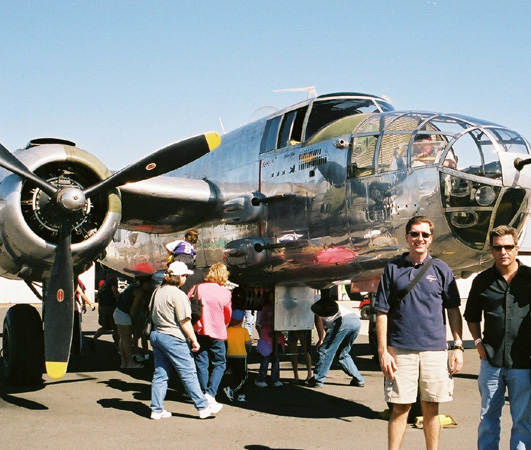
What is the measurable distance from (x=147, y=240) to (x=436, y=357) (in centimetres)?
890

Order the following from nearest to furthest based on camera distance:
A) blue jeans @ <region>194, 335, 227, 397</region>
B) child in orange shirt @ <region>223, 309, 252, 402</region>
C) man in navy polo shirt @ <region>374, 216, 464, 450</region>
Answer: man in navy polo shirt @ <region>374, 216, 464, 450</region>, blue jeans @ <region>194, 335, 227, 397</region>, child in orange shirt @ <region>223, 309, 252, 402</region>

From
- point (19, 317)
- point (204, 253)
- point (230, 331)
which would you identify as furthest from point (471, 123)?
point (19, 317)

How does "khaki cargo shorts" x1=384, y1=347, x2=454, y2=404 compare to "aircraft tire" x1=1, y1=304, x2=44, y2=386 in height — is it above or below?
above

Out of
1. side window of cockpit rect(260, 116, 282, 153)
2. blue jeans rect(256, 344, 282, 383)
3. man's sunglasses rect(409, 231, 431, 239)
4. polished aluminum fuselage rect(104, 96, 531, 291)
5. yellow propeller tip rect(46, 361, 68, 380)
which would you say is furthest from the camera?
side window of cockpit rect(260, 116, 282, 153)

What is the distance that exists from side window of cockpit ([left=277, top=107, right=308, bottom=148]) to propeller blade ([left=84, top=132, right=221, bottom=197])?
1050 mm

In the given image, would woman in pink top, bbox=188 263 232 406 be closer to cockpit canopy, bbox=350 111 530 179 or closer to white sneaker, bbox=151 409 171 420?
white sneaker, bbox=151 409 171 420

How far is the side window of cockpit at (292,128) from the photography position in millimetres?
9641

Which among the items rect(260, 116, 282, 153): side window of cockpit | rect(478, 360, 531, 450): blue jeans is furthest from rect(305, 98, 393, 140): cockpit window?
rect(478, 360, 531, 450): blue jeans

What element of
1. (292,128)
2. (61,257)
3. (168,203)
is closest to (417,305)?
(61,257)

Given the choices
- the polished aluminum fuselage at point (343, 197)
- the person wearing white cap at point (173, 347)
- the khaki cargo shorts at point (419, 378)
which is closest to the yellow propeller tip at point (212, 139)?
the polished aluminum fuselage at point (343, 197)

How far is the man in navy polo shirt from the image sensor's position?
5023 mm

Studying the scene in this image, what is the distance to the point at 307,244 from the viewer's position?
29.5ft

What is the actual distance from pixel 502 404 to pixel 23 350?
6.68m

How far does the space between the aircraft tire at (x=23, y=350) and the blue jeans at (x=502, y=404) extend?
Answer: 6461 millimetres
